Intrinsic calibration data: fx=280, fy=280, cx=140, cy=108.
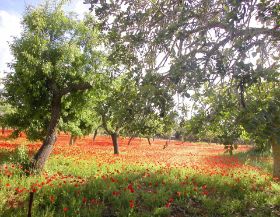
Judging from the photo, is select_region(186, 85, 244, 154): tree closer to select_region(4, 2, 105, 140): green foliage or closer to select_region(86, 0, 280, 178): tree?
select_region(86, 0, 280, 178): tree

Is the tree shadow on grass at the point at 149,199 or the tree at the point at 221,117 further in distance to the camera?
the tree shadow on grass at the point at 149,199

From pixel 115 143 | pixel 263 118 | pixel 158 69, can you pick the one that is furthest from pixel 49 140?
pixel 115 143

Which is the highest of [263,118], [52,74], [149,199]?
[52,74]

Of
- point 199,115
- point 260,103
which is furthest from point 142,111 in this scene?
point 260,103

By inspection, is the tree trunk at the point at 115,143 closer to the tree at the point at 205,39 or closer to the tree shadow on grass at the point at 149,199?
the tree shadow on grass at the point at 149,199

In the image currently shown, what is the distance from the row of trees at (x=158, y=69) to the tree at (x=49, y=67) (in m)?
0.05

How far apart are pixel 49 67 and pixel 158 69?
26.4 feet

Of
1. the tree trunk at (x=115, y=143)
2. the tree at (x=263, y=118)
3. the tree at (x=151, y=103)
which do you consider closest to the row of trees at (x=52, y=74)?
the tree at (x=151, y=103)

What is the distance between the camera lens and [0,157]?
15.2m

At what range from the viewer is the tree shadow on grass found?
318 inches

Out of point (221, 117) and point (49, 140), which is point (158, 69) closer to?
point (221, 117)

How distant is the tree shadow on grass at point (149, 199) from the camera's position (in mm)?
8078

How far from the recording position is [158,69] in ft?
19.9

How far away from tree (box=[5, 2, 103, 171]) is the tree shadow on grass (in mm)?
3744
